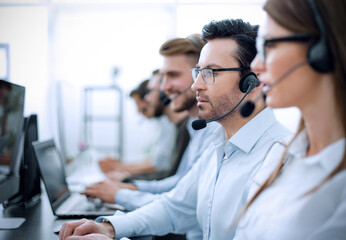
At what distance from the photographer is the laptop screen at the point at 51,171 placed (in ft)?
3.81

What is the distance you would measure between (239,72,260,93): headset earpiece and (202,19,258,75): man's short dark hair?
0.05 meters

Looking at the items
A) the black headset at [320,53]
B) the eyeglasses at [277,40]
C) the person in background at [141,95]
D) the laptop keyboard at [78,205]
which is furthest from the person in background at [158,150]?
the black headset at [320,53]

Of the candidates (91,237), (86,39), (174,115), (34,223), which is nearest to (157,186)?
(34,223)

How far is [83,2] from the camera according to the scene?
3490 millimetres

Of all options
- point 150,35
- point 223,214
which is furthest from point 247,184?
point 150,35

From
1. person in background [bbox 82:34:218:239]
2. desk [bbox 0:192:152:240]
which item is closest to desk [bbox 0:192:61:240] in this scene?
desk [bbox 0:192:152:240]

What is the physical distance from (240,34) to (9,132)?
0.89m

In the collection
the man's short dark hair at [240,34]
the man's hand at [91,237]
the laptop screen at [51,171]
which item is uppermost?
the man's short dark hair at [240,34]

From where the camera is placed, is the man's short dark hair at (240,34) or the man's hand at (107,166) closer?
the man's short dark hair at (240,34)

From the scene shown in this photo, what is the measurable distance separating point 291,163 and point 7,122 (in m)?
0.91

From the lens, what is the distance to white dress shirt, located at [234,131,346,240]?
54 cm

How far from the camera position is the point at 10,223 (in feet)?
3.40

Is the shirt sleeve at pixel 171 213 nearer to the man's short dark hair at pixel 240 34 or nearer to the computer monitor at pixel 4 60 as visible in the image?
the man's short dark hair at pixel 240 34

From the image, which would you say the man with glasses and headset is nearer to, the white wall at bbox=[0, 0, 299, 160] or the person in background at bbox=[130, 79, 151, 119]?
the person in background at bbox=[130, 79, 151, 119]
